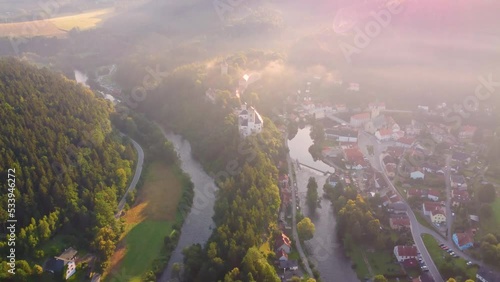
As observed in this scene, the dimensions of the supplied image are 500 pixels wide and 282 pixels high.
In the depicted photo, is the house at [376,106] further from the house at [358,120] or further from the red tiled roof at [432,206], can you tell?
the red tiled roof at [432,206]

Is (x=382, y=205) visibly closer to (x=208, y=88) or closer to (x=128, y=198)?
(x=128, y=198)

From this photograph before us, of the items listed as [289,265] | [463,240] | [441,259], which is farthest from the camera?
[463,240]

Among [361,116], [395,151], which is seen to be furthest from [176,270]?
[361,116]

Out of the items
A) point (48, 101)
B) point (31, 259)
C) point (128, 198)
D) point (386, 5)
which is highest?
point (386, 5)

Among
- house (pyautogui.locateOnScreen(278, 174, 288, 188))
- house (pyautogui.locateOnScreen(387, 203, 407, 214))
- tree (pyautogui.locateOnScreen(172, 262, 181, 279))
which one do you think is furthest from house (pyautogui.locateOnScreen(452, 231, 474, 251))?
tree (pyautogui.locateOnScreen(172, 262, 181, 279))

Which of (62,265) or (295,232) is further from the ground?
(295,232)

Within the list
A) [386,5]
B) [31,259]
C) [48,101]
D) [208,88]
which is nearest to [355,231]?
[31,259]

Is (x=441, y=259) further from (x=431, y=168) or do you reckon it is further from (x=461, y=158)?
(x=461, y=158)
